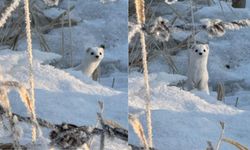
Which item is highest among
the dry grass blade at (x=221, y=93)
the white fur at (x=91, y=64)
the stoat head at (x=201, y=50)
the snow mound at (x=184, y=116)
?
the stoat head at (x=201, y=50)

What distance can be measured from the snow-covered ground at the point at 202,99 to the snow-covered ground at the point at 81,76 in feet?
0.16

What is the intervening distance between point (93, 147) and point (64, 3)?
29 centimetres

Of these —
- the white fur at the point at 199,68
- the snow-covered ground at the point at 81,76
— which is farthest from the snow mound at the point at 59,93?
the white fur at the point at 199,68

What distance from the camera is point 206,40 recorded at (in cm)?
94

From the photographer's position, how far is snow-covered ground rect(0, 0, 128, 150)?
993 mm

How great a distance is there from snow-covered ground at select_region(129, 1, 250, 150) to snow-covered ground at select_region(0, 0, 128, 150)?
5cm

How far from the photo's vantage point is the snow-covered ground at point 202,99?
0.92 m

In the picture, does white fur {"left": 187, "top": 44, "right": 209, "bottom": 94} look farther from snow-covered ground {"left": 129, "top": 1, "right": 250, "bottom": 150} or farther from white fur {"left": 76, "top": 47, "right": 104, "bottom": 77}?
white fur {"left": 76, "top": 47, "right": 104, "bottom": 77}

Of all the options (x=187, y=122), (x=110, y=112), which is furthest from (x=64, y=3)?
(x=187, y=122)

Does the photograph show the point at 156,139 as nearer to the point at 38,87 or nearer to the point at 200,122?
the point at 200,122

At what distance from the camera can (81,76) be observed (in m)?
1.00

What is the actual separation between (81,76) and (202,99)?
9.5 inches

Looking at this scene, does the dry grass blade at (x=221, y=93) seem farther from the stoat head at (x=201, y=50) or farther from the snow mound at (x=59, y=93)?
the snow mound at (x=59, y=93)

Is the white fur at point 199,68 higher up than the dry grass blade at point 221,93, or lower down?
higher up
